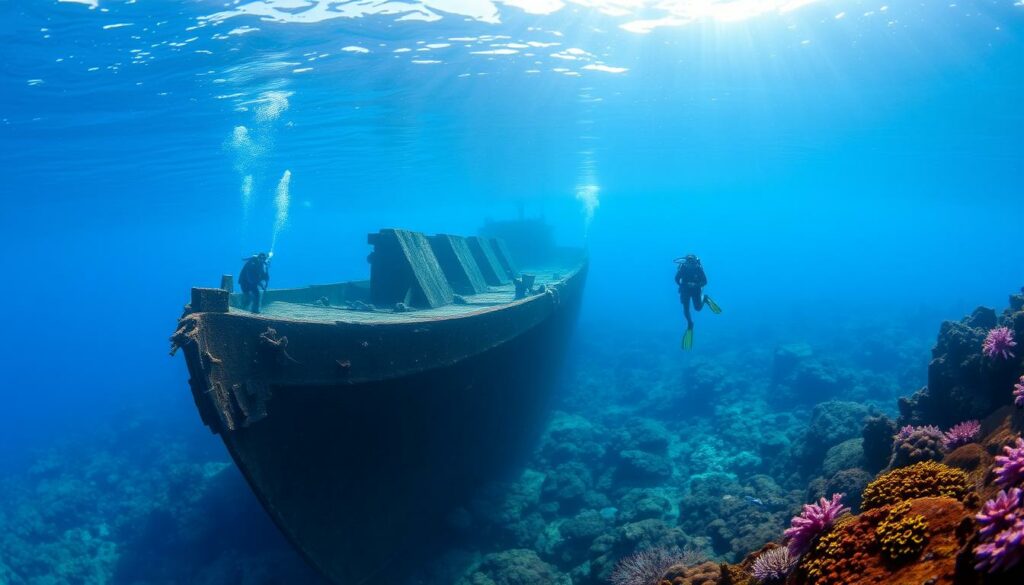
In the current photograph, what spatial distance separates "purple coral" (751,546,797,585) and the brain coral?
2.72 feet

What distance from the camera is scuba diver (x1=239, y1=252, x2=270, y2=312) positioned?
31.4ft

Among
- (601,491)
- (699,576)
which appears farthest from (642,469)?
(699,576)

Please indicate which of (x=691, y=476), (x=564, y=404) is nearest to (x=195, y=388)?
(x=691, y=476)

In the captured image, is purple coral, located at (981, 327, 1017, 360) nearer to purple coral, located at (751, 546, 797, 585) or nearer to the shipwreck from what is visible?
purple coral, located at (751, 546, 797, 585)

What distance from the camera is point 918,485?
3775 millimetres

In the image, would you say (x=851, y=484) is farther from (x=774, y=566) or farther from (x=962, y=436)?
(x=774, y=566)

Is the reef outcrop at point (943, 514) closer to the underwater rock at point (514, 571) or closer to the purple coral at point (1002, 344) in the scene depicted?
the purple coral at point (1002, 344)

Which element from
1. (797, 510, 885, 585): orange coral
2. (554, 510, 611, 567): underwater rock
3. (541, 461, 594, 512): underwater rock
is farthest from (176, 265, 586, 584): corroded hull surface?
(797, 510, 885, 585): orange coral

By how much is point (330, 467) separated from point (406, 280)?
4.71m

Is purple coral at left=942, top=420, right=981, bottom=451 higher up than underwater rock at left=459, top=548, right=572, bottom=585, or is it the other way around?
purple coral at left=942, top=420, right=981, bottom=451

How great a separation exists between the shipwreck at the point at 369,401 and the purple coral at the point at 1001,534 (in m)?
5.86

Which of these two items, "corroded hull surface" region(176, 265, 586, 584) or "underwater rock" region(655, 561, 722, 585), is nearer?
"underwater rock" region(655, 561, 722, 585)

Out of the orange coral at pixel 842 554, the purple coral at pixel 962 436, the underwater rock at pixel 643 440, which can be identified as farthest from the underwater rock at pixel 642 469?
the orange coral at pixel 842 554

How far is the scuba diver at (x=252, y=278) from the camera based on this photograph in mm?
9570
